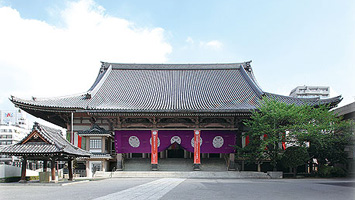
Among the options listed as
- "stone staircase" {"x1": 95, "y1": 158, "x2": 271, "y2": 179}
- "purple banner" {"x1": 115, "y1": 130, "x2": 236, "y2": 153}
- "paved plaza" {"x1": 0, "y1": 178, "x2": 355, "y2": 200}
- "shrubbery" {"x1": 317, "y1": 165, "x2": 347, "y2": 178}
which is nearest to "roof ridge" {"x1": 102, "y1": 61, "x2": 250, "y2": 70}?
"purple banner" {"x1": 115, "y1": 130, "x2": 236, "y2": 153}

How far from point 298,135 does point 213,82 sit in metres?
13.2

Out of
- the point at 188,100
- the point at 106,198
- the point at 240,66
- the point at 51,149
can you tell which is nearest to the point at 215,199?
the point at 106,198

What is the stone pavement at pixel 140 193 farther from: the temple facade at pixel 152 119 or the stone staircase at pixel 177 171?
the temple facade at pixel 152 119

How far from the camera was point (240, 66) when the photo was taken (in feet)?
120

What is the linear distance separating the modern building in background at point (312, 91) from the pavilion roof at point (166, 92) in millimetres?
50370

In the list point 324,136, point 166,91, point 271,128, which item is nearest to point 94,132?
point 166,91

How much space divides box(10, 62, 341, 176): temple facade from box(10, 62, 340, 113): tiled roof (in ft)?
0.26

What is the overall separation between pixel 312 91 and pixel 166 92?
6251 centimetres

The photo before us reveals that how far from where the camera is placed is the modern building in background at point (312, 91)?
81312 mm

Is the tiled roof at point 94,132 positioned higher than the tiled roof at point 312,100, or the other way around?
the tiled roof at point 312,100

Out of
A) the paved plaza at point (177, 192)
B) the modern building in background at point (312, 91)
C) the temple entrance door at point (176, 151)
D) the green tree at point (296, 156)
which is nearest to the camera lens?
the paved plaza at point (177, 192)

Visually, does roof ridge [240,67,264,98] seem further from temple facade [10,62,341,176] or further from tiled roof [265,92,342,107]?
tiled roof [265,92,342,107]

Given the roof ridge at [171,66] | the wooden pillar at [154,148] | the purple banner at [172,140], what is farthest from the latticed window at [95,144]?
the roof ridge at [171,66]

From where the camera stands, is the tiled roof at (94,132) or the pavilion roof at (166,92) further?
the pavilion roof at (166,92)
